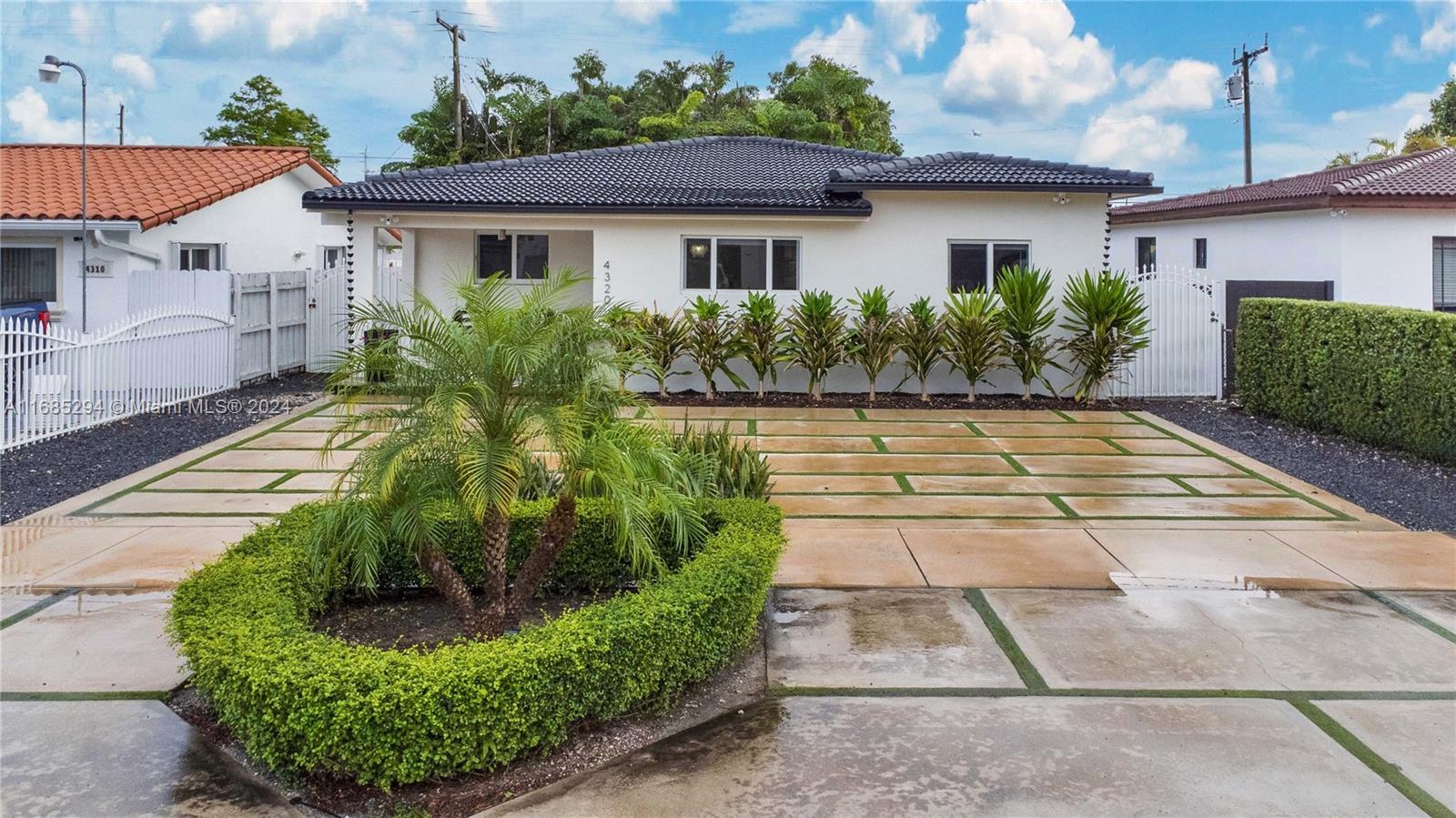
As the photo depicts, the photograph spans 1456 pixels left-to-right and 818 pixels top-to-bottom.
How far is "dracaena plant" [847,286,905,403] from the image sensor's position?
1489 cm

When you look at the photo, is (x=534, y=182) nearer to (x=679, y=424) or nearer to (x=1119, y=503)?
(x=679, y=424)

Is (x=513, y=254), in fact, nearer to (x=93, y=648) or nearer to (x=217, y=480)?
(x=217, y=480)

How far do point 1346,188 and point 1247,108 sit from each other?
60.9 feet

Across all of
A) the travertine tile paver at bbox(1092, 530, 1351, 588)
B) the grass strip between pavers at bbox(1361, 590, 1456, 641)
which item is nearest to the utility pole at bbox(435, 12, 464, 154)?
the travertine tile paver at bbox(1092, 530, 1351, 588)

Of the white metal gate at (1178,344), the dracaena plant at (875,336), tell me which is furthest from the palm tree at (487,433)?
the white metal gate at (1178,344)

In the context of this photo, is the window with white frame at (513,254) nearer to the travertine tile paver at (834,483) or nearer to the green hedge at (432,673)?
the travertine tile paver at (834,483)

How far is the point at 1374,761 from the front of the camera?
4285 millimetres

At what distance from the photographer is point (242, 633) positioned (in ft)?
14.5

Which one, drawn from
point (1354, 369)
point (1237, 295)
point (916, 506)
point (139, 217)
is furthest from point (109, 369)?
point (1237, 295)

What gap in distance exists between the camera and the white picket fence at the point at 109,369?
1082cm

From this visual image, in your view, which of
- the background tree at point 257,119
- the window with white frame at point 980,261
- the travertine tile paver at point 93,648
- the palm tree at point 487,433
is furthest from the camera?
the background tree at point 257,119

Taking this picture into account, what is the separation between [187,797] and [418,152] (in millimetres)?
35372

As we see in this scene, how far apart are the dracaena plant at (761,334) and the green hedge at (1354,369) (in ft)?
19.8

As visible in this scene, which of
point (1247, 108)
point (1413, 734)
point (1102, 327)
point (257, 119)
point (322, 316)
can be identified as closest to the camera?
point (1413, 734)
